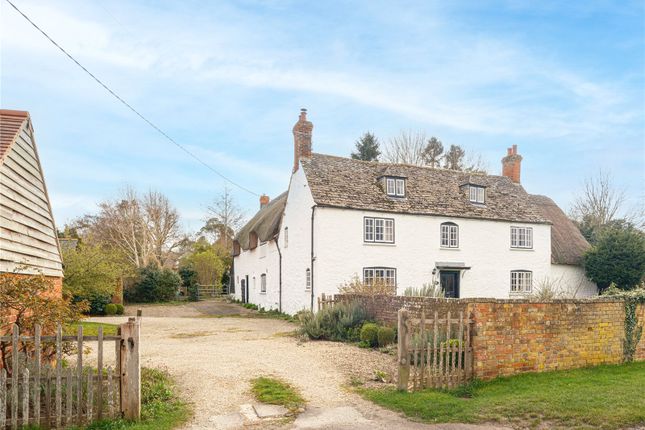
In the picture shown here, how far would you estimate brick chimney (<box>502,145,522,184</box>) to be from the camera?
30.7 m

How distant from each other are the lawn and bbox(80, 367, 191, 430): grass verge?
3.14m

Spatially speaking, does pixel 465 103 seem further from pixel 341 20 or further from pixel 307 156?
pixel 307 156

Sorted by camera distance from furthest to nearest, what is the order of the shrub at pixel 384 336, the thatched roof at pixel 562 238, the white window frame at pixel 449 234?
the thatched roof at pixel 562 238 < the white window frame at pixel 449 234 < the shrub at pixel 384 336

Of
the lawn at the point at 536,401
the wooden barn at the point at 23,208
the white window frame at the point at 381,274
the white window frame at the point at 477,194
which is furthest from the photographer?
the white window frame at the point at 477,194

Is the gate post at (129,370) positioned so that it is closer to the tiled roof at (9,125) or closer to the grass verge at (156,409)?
the grass verge at (156,409)

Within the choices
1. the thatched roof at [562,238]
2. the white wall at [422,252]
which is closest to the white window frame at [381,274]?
the white wall at [422,252]

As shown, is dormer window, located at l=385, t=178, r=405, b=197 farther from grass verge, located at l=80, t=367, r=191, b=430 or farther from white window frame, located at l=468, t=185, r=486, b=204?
grass verge, located at l=80, t=367, r=191, b=430

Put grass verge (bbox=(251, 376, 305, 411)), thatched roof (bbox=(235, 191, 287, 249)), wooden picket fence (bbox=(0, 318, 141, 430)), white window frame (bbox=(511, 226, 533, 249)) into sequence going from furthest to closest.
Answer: thatched roof (bbox=(235, 191, 287, 249)) < white window frame (bbox=(511, 226, 533, 249)) < grass verge (bbox=(251, 376, 305, 411)) < wooden picket fence (bbox=(0, 318, 141, 430))

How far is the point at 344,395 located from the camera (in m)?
8.57

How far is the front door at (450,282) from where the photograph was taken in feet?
83.2

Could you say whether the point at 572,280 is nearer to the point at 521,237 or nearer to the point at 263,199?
the point at 521,237

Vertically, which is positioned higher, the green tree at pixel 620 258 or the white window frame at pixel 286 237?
the white window frame at pixel 286 237

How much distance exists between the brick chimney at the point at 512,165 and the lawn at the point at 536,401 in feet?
74.3

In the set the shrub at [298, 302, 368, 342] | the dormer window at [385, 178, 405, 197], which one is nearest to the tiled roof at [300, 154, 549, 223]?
the dormer window at [385, 178, 405, 197]
